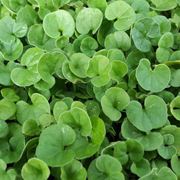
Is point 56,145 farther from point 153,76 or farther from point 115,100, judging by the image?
point 153,76

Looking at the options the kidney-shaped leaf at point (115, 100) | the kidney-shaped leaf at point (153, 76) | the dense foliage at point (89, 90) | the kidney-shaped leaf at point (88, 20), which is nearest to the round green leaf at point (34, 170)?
the dense foliage at point (89, 90)

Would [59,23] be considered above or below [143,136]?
above

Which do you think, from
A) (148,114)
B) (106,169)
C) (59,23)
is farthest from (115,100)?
(59,23)

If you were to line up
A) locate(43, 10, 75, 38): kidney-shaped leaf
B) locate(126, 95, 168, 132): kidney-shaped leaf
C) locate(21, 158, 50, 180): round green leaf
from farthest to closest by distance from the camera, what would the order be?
locate(43, 10, 75, 38): kidney-shaped leaf < locate(126, 95, 168, 132): kidney-shaped leaf < locate(21, 158, 50, 180): round green leaf

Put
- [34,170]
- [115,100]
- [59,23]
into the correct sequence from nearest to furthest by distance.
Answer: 1. [34,170]
2. [115,100]
3. [59,23]

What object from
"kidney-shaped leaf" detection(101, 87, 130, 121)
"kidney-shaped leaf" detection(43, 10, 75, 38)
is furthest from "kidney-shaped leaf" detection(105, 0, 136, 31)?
"kidney-shaped leaf" detection(101, 87, 130, 121)

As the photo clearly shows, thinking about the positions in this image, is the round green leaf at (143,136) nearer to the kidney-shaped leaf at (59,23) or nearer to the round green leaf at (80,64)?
the round green leaf at (80,64)

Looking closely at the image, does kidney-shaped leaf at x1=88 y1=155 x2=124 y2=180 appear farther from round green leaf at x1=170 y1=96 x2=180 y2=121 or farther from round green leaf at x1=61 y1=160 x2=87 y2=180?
round green leaf at x1=170 y1=96 x2=180 y2=121

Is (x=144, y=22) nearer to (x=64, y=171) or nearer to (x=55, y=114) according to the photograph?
(x=55, y=114)
